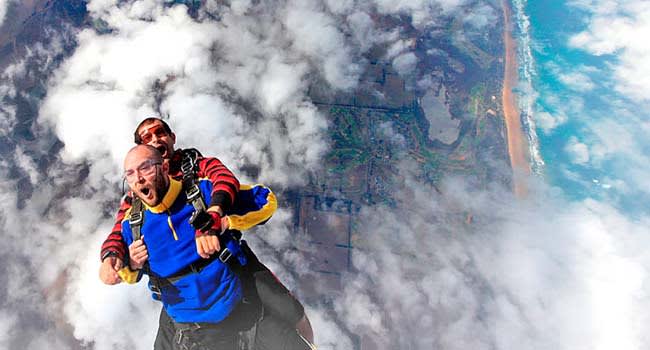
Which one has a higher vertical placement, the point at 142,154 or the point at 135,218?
the point at 142,154

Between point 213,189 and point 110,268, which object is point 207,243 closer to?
point 213,189

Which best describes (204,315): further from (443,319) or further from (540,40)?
(540,40)

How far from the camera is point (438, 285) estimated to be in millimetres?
36781

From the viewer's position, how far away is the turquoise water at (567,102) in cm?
3116

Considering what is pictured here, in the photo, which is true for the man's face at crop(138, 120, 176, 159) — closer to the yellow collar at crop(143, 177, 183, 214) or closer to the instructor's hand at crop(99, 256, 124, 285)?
the yellow collar at crop(143, 177, 183, 214)

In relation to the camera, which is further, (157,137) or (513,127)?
(513,127)

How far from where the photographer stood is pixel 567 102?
35344 mm

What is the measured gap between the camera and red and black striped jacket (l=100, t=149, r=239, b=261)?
3066 mm

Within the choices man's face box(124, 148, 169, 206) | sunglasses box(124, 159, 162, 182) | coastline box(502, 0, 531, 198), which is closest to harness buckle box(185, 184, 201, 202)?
man's face box(124, 148, 169, 206)

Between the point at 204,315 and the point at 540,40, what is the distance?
160ft

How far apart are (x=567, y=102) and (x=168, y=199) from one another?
4183 cm

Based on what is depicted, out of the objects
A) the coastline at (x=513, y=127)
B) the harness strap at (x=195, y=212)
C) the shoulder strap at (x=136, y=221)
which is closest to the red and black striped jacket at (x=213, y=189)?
the harness strap at (x=195, y=212)

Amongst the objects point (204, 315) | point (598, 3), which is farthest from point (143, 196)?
point (598, 3)

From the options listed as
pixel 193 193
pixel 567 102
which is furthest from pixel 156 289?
pixel 567 102
